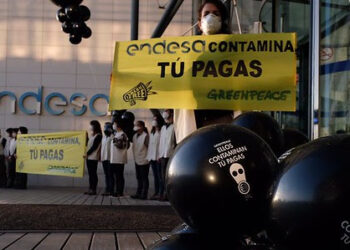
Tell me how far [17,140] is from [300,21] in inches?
304

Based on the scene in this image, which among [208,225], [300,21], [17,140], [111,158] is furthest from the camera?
[17,140]

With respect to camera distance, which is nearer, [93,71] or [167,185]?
[167,185]

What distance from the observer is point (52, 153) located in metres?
12.3

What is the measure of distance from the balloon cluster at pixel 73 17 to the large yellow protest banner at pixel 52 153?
2340 millimetres

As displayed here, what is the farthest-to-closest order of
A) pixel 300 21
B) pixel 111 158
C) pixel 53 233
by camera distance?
1. pixel 111 158
2. pixel 300 21
3. pixel 53 233

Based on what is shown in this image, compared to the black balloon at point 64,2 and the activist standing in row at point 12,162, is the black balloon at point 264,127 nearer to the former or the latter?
the black balloon at point 64,2

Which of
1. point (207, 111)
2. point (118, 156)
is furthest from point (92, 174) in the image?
point (207, 111)

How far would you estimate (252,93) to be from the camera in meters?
3.53

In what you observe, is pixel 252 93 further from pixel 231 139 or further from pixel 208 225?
pixel 208 225

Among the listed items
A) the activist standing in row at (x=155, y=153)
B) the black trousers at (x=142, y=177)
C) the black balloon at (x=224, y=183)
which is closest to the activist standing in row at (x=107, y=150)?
the black trousers at (x=142, y=177)

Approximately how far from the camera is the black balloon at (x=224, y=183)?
7.18ft

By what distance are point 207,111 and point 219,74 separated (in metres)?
0.29

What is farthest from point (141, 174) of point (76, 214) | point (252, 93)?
point (252, 93)

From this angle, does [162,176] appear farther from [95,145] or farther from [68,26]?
[68,26]
